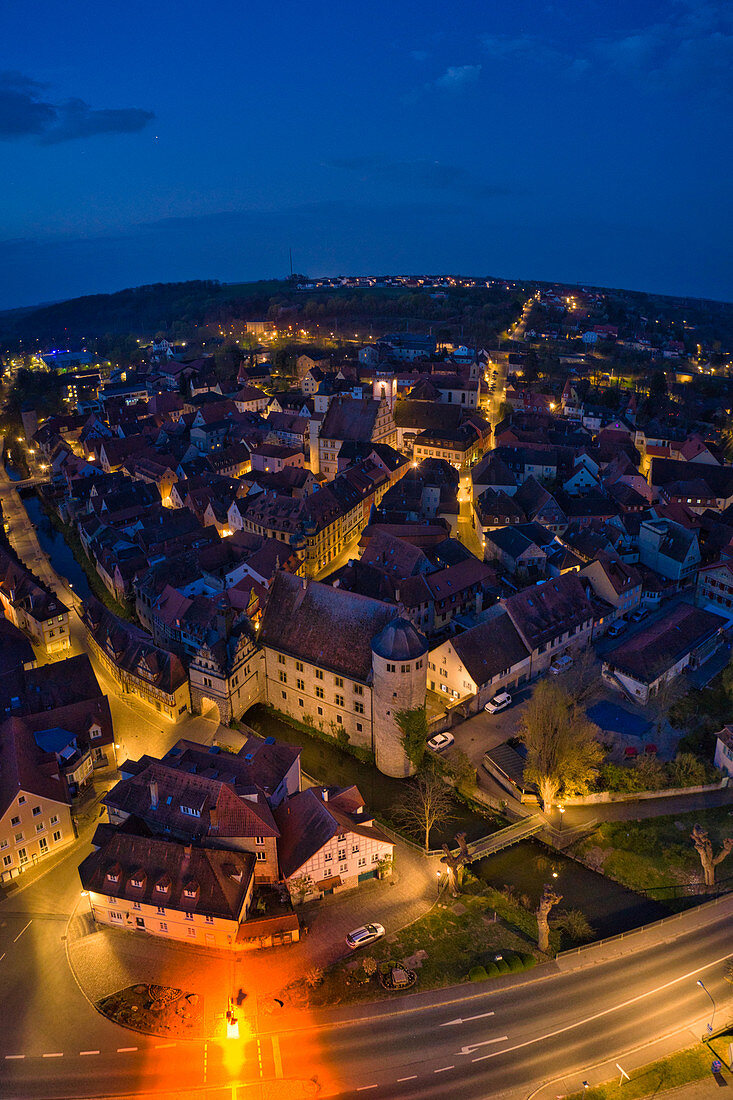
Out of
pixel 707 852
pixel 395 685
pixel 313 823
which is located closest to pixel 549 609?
pixel 395 685

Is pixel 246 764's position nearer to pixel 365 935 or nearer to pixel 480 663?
pixel 365 935

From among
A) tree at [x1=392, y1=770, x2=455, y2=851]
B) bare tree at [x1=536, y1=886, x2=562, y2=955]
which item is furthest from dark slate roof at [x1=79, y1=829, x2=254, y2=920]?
bare tree at [x1=536, y1=886, x2=562, y2=955]

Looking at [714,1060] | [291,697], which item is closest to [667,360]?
[291,697]

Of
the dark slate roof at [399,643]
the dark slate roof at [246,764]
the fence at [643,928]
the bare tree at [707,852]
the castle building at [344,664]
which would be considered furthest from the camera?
the castle building at [344,664]

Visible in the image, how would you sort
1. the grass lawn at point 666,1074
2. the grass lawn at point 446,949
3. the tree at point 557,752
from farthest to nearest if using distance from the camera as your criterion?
the tree at point 557,752
the grass lawn at point 446,949
the grass lawn at point 666,1074

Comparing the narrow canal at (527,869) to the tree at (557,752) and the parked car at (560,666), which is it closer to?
the tree at (557,752)

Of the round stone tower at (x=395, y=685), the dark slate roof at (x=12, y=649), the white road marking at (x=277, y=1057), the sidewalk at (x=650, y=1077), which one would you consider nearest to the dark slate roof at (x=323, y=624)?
the round stone tower at (x=395, y=685)
